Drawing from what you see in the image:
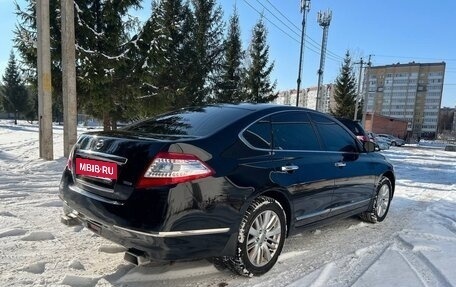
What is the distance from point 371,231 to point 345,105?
3997 centimetres

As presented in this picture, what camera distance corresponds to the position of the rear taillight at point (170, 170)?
9.18 ft

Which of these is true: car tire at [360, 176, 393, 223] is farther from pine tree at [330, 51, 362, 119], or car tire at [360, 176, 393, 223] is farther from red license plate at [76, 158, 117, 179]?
pine tree at [330, 51, 362, 119]

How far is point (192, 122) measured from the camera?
364 cm

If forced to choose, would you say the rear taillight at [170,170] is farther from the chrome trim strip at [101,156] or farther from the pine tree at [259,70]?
the pine tree at [259,70]

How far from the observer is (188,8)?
909 inches

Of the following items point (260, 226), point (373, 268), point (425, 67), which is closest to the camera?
point (260, 226)

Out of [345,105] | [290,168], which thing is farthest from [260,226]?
[345,105]

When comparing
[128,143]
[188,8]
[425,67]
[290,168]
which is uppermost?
[425,67]

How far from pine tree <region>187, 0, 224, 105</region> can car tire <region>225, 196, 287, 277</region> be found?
19931 mm

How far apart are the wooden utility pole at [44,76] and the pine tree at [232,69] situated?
16.4 meters

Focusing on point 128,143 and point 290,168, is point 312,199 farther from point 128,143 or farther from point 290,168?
point 128,143

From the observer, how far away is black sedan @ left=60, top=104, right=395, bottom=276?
9.19ft

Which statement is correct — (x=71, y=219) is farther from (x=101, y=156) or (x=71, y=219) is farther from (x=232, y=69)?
(x=232, y=69)

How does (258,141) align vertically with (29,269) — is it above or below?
above
